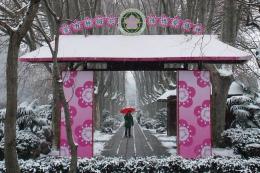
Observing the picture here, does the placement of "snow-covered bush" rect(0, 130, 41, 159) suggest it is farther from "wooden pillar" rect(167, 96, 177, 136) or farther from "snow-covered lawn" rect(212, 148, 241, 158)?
"wooden pillar" rect(167, 96, 177, 136)

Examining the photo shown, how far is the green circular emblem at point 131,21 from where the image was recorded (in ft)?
52.1

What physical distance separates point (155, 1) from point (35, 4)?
2024 cm

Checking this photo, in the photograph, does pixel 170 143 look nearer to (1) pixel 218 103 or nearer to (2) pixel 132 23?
(1) pixel 218 103

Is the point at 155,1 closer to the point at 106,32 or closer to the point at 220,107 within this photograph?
the point at 106,32

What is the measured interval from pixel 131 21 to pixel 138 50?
1.30 m

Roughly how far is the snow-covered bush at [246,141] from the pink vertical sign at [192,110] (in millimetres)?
991

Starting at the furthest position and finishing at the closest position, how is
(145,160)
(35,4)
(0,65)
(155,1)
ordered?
(0,65), (155,1), (145,160), (35,4)

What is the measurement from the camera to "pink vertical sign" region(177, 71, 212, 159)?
15242mm

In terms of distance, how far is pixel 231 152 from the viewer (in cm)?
1625

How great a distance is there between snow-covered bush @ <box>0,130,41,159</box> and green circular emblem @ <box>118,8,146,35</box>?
512 cm

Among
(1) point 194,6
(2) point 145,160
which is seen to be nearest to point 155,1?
(1) point 194,6

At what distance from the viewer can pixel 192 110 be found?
601 inches

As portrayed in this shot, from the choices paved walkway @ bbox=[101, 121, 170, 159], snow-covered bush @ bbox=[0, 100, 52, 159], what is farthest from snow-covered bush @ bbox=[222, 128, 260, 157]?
snow-covered bush @ bbox=[0, 100, 52, 159]

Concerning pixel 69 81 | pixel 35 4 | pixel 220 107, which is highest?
pixel 35 4
